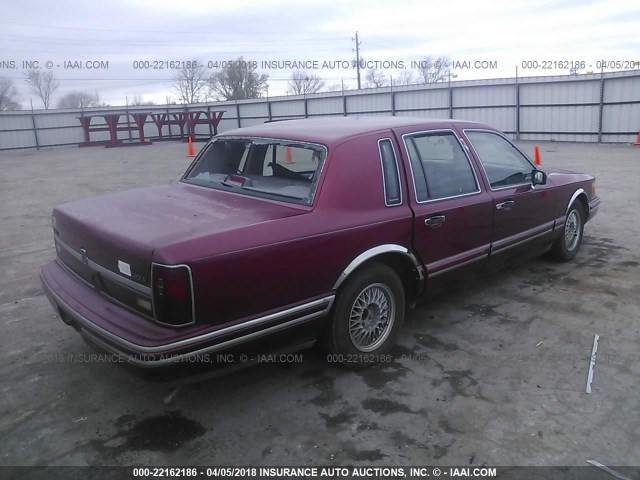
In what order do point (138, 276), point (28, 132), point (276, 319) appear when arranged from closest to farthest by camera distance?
point (138, 276), point (276, 319), point (28, 132)

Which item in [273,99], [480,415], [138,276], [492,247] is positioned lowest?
[480,415]

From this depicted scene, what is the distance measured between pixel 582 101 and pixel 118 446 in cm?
2167

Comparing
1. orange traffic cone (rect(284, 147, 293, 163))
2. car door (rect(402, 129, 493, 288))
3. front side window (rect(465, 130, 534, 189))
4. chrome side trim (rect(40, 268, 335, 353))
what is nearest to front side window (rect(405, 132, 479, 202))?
car door (rect(402, 129, 493, 288))

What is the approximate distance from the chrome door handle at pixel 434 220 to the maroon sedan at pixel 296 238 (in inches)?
0.4

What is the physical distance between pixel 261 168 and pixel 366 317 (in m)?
1.36

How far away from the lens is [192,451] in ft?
9.25

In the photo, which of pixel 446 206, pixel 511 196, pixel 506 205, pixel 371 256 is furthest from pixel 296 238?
pixel 511 196

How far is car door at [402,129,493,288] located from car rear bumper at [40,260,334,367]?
1.01m

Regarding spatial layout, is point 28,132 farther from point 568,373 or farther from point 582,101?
point 568,373

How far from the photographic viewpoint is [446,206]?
12.9 ft

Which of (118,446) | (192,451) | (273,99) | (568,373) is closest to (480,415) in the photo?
(568,373)

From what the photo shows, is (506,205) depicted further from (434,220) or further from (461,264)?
(434,220)

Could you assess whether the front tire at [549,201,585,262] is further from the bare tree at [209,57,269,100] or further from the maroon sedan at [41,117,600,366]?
the bare tree at [209,57,269,100]

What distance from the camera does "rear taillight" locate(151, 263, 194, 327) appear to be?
2613mm
